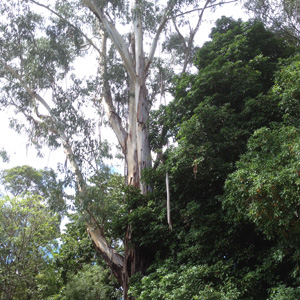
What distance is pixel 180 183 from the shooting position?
362 inches

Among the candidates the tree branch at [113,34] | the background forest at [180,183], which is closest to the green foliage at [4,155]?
the background forest at [180,183]

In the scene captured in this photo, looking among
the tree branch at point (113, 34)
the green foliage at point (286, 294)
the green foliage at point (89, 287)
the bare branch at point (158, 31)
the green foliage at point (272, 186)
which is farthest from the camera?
the bare branch at point (158, 31)

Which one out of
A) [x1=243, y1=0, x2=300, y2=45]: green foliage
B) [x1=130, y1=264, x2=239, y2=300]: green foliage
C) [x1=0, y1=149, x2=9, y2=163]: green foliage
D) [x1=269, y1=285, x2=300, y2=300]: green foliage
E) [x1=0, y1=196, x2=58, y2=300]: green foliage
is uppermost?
[x1=243, y1=0, x2=300, y2=45]: green foliage

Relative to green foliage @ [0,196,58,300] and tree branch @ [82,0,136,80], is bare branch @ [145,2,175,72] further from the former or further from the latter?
green foliage @ [0,196,58,300]

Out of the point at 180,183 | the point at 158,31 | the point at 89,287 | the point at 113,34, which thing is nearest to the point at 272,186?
the point at 180,183

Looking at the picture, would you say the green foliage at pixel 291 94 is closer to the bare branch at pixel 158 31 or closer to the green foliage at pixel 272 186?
the green foliage at pixel 272 186

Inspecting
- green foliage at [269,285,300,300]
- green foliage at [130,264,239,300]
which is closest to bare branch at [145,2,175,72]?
green foliage at [130,264,239,300]

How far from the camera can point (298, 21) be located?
43.7 ft

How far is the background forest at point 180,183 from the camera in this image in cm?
691

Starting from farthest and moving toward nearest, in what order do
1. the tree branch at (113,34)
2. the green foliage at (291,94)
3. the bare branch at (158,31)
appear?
the bare branch at (158,31), the tree branch at (113,34), the green foliage at (291,94)

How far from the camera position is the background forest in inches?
272

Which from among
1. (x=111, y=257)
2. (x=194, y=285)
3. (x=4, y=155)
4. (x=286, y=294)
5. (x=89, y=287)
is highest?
(x=4, y=155)

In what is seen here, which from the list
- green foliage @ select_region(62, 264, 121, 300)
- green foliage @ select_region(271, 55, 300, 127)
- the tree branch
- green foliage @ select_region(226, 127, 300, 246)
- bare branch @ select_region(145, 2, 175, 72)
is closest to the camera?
green foliage @ select_region(226, 127, 300, 246)

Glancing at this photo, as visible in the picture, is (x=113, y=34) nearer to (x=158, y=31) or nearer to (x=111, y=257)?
(x=158, y=31)
